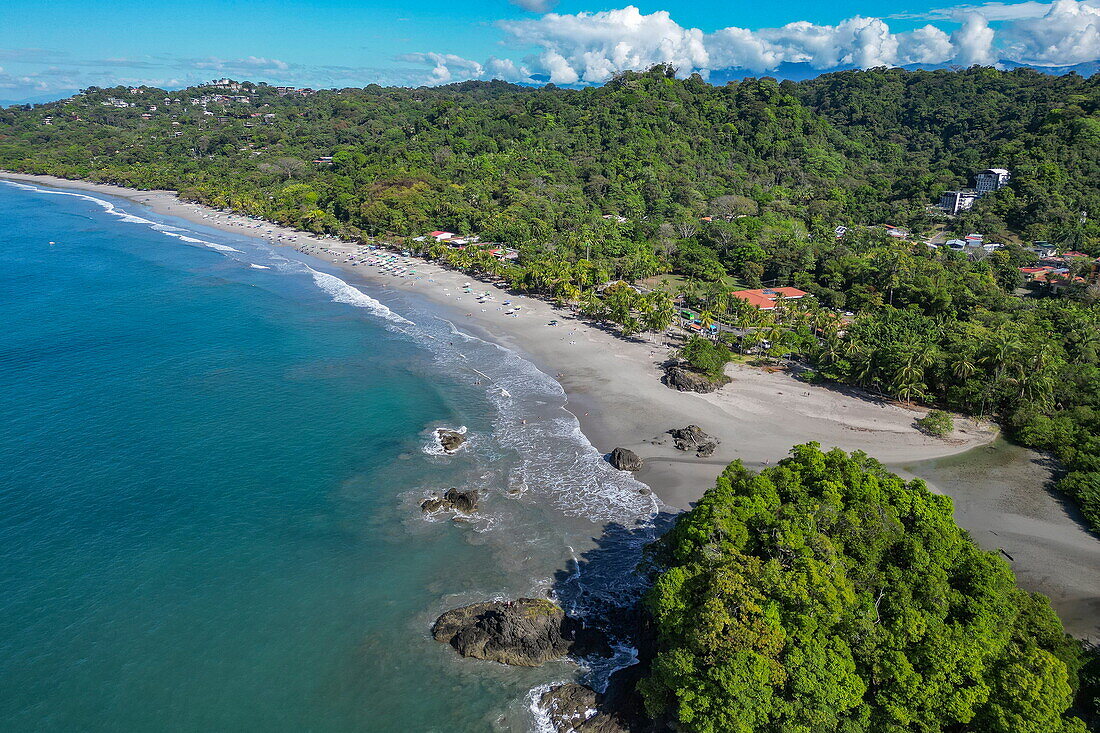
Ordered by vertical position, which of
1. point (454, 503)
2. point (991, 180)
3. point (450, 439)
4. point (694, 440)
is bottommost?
point (454, 503)

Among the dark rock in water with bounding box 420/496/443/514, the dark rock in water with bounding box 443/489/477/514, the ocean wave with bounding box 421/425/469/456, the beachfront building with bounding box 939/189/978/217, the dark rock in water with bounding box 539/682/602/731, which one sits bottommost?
the dark rock in water with bounding box 539/682/602/731

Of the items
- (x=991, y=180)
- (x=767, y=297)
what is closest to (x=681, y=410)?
(x=767, y=297)

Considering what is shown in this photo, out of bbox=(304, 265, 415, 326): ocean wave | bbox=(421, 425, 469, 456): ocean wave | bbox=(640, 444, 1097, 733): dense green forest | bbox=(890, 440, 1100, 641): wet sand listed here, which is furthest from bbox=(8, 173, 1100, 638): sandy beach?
bbox=(421, 425, 469, 456): ocean wave

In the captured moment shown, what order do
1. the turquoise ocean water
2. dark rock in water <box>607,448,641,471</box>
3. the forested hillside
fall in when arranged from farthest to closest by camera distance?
the forested hillside, dark rock in water <box>607,448,641,471</box>, the turquoise ocean water

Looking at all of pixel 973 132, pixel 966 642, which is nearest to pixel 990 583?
pixel 966 642

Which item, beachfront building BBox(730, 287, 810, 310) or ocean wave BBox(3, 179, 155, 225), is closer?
beachfront building BBox(730, 287, 810, 310)

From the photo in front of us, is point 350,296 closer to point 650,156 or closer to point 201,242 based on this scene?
point 201,242

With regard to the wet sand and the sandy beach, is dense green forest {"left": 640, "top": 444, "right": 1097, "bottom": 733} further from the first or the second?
the sandy beach
